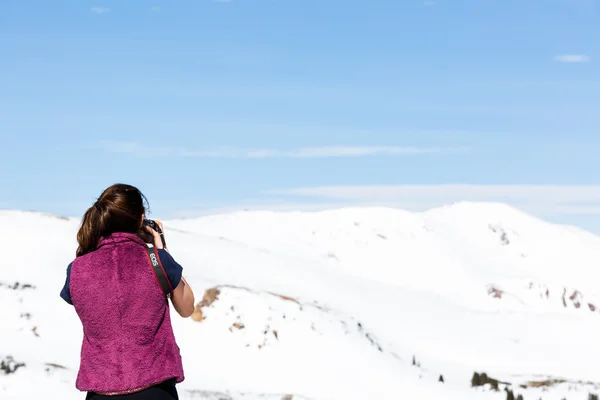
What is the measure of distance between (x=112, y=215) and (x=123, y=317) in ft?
1.72

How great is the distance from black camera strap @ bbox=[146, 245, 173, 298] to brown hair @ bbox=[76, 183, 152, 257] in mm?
199

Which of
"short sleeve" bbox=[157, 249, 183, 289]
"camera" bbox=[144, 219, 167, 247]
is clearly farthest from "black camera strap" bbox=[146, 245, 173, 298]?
"camera" bbox=[144, 219, 167, 247]

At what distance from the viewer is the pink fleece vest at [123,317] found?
4008 mm

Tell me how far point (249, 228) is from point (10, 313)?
39.3 m

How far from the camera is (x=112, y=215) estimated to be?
405 centimetres

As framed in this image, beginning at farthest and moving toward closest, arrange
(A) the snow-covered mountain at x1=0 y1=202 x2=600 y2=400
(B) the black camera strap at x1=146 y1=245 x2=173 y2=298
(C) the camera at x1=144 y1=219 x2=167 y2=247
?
(A) the snow-covered mountain at x1=0 y1=202 x2=600 y2=400, (C) the camera at x1=144 y1=219 x2=167 y2=247, (B) the black camera strap at x1=146 y1=245 x2=173 y2=298

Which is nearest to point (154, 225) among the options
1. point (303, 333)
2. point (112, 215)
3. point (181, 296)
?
point (112, 215)

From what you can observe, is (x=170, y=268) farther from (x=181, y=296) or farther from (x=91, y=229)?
(x=91, y=229)

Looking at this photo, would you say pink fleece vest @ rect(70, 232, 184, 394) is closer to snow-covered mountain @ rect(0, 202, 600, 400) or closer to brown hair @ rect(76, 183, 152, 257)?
brown hair @ rect(76, 183, 152, 257)

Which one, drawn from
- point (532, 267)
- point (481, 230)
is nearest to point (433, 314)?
point (532, 267)

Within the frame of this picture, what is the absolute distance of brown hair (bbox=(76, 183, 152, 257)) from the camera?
4051mm

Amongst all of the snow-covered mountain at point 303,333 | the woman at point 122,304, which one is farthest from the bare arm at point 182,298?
the snow-covered mountain at point 303,333

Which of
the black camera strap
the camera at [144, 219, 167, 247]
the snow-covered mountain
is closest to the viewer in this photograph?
the black camera strap

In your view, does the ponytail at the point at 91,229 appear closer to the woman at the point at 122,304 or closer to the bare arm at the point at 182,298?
the woman at the point at 122,304
